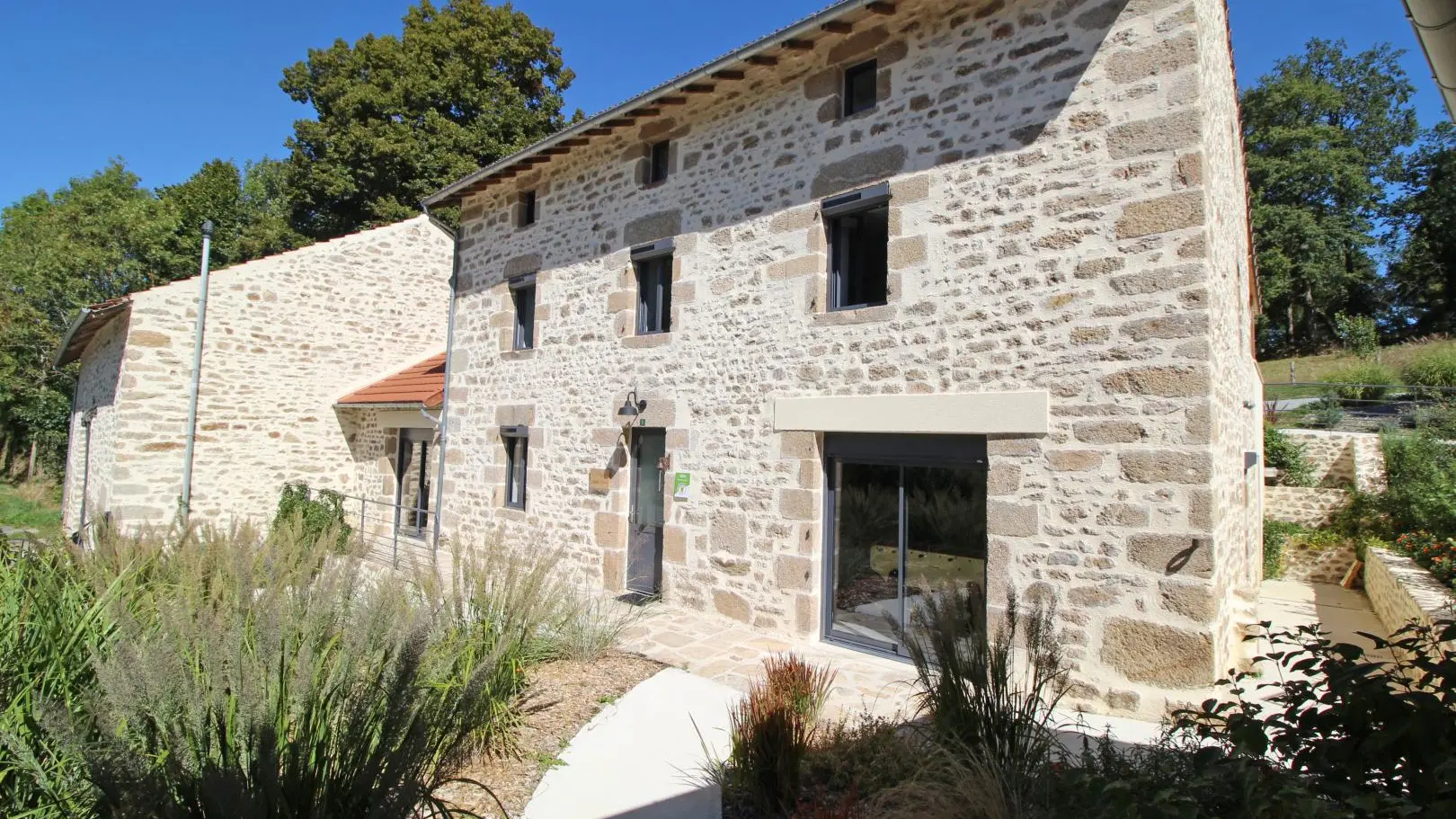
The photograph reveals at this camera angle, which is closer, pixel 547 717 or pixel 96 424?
pixel 547 717

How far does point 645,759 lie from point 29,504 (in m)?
20.2

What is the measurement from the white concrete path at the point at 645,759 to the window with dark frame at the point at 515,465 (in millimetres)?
5003

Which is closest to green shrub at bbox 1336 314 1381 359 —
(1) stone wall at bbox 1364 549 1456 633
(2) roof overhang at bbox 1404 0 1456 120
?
(1) stone wall at bbox 1364 549 1456 633

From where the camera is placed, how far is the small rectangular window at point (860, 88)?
6.31 meters

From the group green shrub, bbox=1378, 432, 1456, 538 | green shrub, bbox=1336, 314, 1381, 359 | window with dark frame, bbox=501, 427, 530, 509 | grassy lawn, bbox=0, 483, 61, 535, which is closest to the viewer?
green shrub, bbox=1378, 432, 1456, 538

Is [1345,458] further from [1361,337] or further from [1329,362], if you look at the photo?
[1329,362]

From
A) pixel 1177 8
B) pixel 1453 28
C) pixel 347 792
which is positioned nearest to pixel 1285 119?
pixel 1177 8

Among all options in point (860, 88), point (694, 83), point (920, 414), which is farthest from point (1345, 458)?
point (694, 83)

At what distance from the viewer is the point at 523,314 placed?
9727 mm

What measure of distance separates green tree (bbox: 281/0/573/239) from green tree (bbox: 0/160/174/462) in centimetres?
464

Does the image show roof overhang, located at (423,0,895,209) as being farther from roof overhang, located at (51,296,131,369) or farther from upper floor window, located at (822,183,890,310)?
roof overhang, located at (51,296,131,369)

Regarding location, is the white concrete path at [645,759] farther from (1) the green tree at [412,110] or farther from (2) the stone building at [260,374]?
(1) the green tree at [412,110]

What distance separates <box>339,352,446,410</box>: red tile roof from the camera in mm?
10930

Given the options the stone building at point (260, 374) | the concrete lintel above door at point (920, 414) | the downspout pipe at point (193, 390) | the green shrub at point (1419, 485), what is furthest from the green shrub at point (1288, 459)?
the downspout pipe at point (193, 390)
